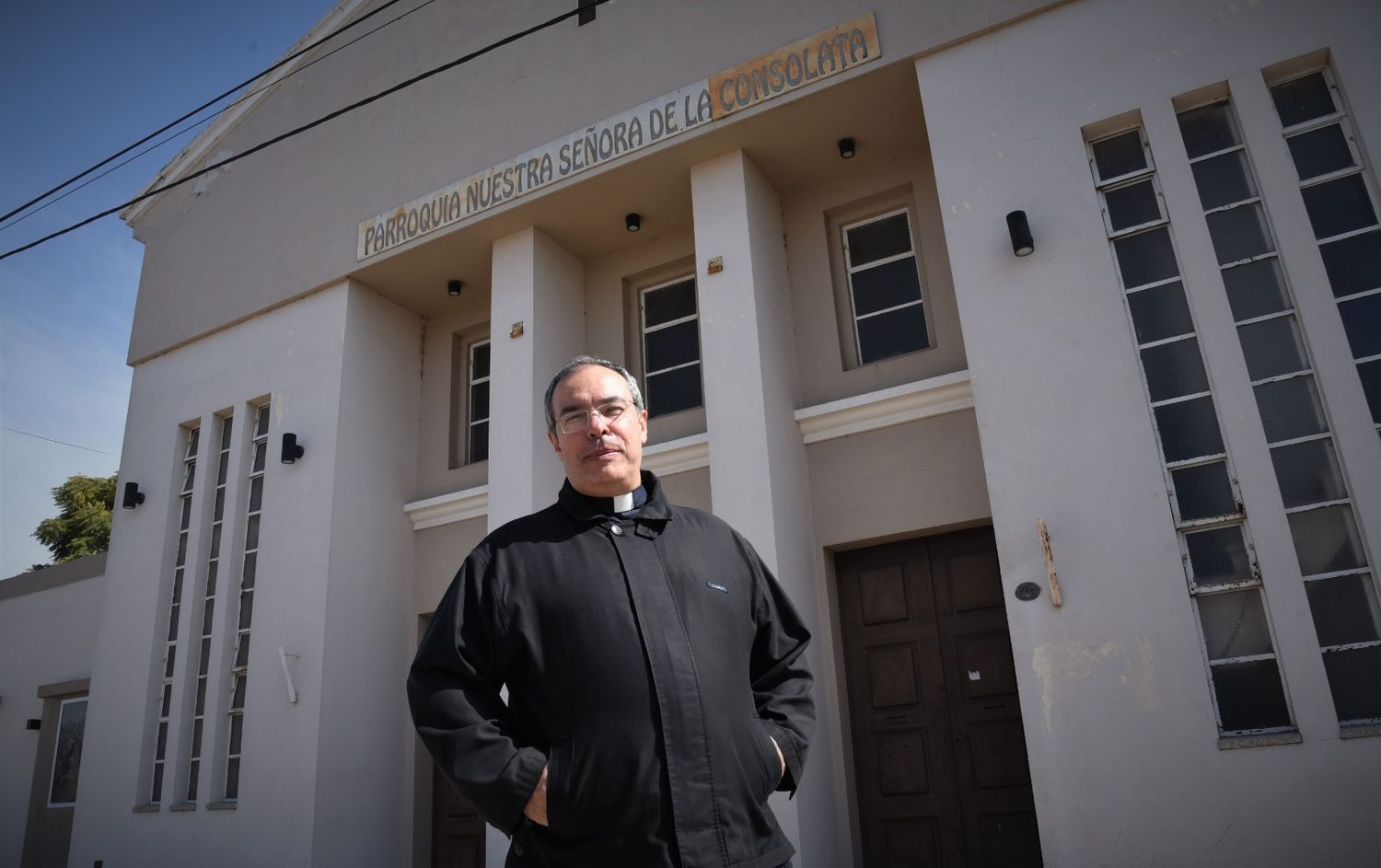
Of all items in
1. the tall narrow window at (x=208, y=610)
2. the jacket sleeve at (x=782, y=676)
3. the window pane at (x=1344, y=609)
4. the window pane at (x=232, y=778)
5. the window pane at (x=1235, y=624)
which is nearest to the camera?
the jacket sleeve at (x=782, y=676)

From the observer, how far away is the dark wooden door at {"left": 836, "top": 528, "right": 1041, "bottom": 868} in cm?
675

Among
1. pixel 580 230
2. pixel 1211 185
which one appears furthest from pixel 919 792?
pixel 580 230

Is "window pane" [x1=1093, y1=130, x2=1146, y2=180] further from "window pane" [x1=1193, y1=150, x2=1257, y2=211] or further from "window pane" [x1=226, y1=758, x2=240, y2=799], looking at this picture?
"window pane" [x1=226, y1=758, x2=240, y2=799]

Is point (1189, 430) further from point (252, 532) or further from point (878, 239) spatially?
point (252, 532)

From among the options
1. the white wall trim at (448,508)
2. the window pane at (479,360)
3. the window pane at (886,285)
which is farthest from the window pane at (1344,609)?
the window pane at (479,360)

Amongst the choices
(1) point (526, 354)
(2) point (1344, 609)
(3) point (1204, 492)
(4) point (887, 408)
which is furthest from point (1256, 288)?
(1) point (526, 354)

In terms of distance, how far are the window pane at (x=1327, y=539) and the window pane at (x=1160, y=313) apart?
1.32 metres

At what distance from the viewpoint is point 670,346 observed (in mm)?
Result: 9188

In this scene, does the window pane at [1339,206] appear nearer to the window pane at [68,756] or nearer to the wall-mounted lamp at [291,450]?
the wall-mounted lamp at [291,450]

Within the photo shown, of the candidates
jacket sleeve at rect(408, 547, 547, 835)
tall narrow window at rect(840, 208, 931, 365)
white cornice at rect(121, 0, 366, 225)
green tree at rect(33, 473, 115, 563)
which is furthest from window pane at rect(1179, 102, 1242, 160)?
green tree at rect(33, 473, 115, 563)

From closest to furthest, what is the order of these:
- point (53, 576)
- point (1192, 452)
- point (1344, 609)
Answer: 1. point (1344, 609)
2. point (1192, 452)
3. point (53, 576)

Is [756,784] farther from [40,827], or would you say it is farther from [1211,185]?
[40,827]

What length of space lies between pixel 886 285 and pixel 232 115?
26.5ft

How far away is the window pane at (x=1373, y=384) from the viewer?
533cm
